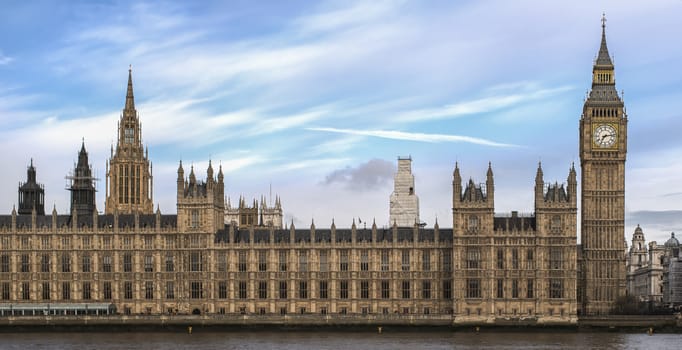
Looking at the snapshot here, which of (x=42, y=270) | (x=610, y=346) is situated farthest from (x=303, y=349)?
(x=42, y=270)

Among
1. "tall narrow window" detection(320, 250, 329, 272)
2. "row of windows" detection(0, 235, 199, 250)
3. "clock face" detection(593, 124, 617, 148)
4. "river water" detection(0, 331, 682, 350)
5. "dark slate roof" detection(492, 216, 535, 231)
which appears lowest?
"river water" detection(0, 331, 682, 350)

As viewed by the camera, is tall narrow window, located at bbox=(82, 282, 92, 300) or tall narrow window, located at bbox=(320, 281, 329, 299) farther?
tall narrow window, located at bbox=(82, 282, 92, 300)

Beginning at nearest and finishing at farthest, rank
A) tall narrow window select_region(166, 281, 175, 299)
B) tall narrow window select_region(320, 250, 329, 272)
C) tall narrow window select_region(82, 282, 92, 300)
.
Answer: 1. tall narrow window select_region(320, 250, 329, 272)
2. tall narrow window select_region(166, 281, 175, 299)
3. tall narrow window select_region(82, 282, 92, 300)

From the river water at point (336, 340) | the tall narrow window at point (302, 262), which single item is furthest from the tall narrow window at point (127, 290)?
the tall narrow window at point (302, 262)

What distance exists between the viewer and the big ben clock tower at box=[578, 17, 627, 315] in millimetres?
164125

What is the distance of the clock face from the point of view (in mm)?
166750

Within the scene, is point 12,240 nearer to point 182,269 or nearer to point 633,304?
point 182,269

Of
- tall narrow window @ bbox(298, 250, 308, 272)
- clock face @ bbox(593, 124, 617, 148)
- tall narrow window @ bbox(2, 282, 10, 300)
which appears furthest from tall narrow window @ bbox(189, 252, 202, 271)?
clock face @ bbox(593, 124, 617, 148)

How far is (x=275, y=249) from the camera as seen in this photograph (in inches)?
6161

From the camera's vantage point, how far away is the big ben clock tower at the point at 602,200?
164m

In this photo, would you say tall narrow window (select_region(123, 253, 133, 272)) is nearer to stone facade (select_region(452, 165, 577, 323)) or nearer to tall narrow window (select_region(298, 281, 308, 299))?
tall narrow window (select_region(298, 281, 308, 299))

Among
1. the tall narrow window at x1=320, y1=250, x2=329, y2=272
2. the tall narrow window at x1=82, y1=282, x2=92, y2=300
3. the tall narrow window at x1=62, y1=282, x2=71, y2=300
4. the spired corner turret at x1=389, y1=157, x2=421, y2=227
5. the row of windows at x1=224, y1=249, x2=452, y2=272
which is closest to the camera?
the row of windows at x1=224, y1=249, x2=452, y2=272

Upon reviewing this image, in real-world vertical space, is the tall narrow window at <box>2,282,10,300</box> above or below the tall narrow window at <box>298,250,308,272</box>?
below

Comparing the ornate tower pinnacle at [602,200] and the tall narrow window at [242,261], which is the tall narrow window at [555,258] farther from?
the tall narrow window at [242,261]
